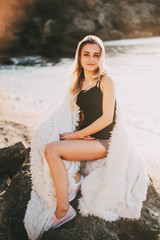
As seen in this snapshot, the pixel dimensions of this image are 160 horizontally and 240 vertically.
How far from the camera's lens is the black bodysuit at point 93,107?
234 centimetres

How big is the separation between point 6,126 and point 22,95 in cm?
469

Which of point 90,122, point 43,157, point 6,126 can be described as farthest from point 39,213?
point 6,126

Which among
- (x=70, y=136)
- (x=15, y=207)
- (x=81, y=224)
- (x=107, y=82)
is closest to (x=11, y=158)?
(x=15, y=207)

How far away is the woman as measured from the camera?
204 centimetres

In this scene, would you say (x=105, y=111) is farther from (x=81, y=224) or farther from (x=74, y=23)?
(x=74, y=23)

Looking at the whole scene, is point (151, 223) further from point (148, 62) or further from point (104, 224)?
point (148, 62)

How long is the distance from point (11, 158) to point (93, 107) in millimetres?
1251

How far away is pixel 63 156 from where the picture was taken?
2.11 metres

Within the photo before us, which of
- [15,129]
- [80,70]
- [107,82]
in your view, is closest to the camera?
[107,82]

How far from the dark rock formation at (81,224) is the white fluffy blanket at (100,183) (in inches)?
3.5

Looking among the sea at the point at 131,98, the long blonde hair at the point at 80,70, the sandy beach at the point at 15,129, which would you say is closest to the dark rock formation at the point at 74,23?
the sea at the point at 131,98

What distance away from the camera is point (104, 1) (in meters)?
42.0

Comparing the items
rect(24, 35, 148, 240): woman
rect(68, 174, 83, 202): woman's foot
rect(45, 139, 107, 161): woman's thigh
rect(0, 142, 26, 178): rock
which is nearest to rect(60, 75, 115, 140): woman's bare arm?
rect(24, 35, 148, 240): woman

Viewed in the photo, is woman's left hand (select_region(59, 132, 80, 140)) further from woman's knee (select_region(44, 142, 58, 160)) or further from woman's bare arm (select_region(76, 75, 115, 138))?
woman's knee (select_region(44, 142, 58, 160))
